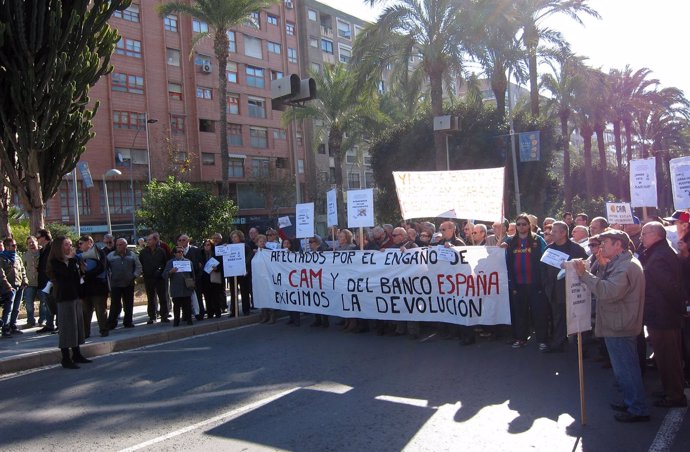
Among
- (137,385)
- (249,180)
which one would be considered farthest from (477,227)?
(249,180)

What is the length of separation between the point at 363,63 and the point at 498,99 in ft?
29.8

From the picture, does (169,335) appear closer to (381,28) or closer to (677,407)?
(677,407)

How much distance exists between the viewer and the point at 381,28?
21.6 metres

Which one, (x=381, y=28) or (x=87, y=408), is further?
(x=381, y=28)

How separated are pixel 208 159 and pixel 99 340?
39717 millimetres

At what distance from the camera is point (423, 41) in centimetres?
2142

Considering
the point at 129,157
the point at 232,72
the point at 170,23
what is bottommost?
the point at 129,157

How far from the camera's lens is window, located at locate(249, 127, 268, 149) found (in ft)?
168

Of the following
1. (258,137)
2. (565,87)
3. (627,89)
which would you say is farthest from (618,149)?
(258,137)

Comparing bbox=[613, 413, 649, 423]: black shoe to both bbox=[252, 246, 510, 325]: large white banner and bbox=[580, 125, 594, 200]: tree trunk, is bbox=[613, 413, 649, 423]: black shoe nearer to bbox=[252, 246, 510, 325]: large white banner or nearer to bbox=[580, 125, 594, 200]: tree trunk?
bbox=[252, 246, 510, 325]: large white banner

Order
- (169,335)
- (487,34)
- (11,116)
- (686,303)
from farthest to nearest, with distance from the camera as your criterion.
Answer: (487,34) → (11,116) → (169,335) → (686,303)

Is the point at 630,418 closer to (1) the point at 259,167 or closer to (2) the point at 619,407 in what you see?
(2) the point at 619,407

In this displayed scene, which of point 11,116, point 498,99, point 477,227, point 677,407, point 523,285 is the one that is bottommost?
point 677,407

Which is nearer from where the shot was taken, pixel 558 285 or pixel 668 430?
pixel 668 430
